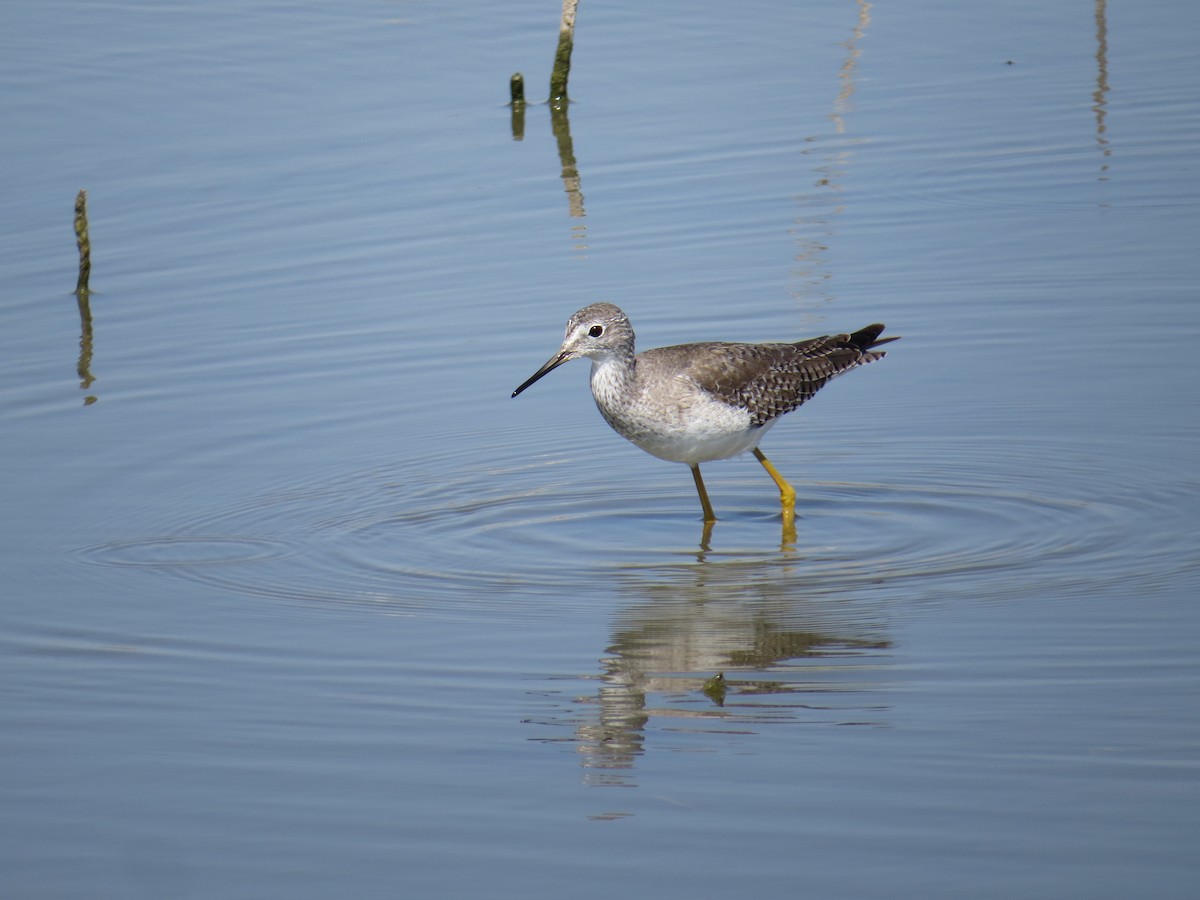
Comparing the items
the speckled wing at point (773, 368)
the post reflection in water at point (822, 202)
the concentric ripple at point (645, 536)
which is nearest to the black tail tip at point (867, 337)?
the speckled wing at point (773, 368)

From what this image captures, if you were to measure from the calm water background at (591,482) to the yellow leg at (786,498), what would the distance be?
177mm

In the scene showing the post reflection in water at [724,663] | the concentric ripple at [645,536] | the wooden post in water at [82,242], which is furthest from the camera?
the wooden post in water at [82,242]

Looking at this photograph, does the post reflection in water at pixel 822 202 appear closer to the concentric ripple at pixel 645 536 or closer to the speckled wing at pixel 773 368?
the speckled wing at pixel 773 368

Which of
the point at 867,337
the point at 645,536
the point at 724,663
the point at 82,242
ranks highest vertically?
the point at 82,242

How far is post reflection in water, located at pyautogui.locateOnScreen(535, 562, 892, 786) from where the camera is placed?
21.1 ft

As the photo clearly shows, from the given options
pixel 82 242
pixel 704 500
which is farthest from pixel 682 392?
pixel 82 242

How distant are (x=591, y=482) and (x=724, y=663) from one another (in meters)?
2.86

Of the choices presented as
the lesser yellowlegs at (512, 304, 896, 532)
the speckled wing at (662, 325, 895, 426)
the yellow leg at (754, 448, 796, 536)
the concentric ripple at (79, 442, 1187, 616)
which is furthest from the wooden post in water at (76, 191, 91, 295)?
the yellow leg at (754, 448, 796, 536)

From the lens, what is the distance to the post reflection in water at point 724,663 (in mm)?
6430

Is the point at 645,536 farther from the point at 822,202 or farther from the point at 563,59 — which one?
the point at 563,59

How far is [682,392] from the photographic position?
30.6 feet

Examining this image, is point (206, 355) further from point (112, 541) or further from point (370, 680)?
point (370, 680)

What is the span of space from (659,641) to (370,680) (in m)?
1.32

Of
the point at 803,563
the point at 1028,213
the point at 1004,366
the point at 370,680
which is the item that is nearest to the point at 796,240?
the point at 1028,213
